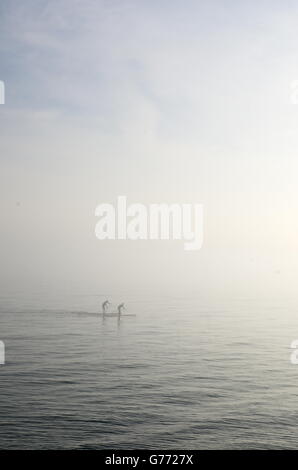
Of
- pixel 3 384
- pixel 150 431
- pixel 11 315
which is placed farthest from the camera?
pixel 11 315

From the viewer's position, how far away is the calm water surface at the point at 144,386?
41.7m

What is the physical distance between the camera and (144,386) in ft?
197

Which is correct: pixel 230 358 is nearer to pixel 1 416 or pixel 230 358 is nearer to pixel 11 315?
pixel 1 416

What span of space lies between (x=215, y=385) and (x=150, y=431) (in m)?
20.0

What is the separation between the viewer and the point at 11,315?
413 feet

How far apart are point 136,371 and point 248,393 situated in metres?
17.7

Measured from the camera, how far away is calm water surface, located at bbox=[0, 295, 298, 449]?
1640 inches

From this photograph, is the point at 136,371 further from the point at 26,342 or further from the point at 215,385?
the point at 26,342
